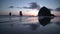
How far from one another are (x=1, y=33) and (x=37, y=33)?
0.75 meters

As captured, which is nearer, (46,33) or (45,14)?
(46,33)

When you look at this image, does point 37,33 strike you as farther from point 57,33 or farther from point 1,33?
point 1,33

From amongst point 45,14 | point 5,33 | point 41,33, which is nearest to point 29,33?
point 41,33

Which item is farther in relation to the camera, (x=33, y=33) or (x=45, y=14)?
(x=45, y=14)

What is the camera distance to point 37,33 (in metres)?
2.44

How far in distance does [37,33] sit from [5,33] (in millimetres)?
663

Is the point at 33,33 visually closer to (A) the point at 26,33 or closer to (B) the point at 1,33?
(A) the point at 26,33

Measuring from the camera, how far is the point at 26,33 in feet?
7.89

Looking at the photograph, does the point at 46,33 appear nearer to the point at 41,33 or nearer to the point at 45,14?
the point at 41,33

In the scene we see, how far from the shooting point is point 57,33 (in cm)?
243

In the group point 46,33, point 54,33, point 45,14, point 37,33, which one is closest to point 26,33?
point 37,33

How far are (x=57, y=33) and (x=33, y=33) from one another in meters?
0.50

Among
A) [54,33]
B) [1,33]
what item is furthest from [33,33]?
[1,33]

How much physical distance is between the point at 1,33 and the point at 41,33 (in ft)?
2.73
